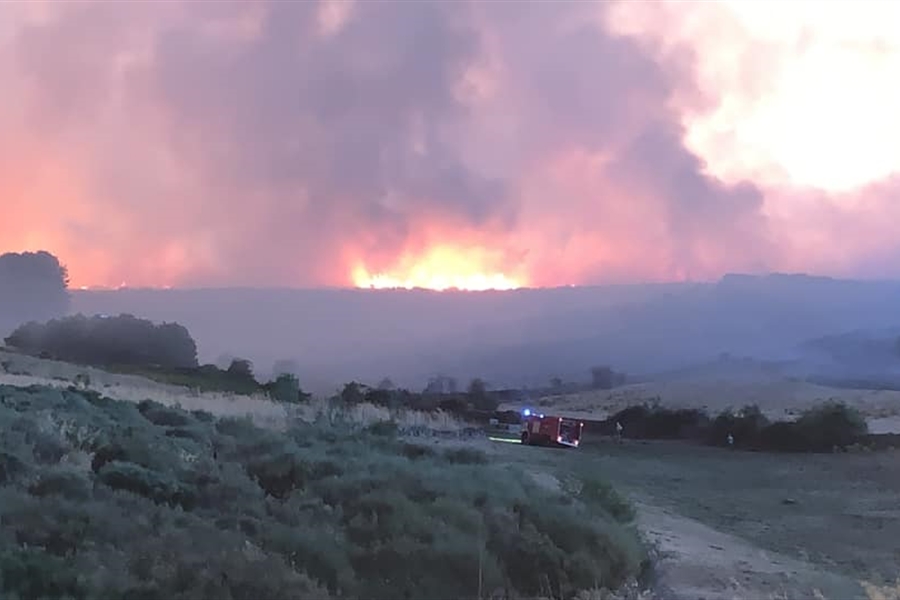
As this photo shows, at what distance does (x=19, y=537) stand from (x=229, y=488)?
340 cm

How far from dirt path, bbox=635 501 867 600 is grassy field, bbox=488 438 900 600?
0.03 metres

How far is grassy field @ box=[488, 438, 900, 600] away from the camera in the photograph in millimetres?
15602

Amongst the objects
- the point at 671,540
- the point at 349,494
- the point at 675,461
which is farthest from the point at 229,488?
the point at 675,461

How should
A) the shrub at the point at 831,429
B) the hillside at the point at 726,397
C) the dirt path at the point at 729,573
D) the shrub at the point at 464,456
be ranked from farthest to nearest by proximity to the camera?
the hillside at the point at 726,397 < the shrub at the point at 831,429 < the shrub at the point at 464,456 < the dirt path at the point at 729,573

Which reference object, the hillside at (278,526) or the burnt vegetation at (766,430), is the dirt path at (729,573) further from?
the burnt vegetation at (766,430)

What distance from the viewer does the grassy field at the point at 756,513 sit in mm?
15602

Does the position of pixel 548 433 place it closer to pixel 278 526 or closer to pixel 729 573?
pixel 729 573

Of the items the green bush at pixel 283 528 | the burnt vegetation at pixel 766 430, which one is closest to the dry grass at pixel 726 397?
the burnt vegetation at pixel 766 430

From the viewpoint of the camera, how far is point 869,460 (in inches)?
1618

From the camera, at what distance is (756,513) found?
27234 mm

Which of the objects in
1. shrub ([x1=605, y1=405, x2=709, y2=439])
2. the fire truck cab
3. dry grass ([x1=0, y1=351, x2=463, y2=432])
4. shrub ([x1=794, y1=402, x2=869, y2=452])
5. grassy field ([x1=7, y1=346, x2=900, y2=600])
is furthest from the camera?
shrub ([x1=605, y1=405, x2=709, y2=439])

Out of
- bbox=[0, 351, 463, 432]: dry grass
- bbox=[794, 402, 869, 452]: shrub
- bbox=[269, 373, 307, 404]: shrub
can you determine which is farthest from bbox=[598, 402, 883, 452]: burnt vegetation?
bbox=[269, 373, 307, 404]: shrub

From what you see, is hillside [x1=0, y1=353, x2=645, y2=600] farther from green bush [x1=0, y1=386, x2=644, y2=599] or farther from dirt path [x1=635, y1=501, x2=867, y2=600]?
dirt path [x1=635, y1=501, x2=867, y2=600]

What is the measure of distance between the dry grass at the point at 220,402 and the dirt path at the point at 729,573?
11.9 m
